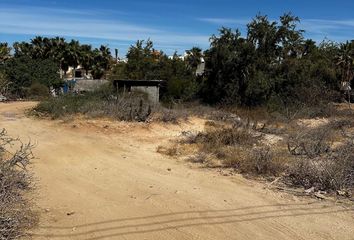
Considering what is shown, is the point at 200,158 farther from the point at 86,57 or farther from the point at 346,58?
the point at 86,57

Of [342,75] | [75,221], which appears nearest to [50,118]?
[75,221]

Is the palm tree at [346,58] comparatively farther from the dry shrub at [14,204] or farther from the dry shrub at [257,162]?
the dry shrub at [14,204]

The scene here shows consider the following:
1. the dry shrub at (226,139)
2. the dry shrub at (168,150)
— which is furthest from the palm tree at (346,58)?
the dry shrub at (168,150)

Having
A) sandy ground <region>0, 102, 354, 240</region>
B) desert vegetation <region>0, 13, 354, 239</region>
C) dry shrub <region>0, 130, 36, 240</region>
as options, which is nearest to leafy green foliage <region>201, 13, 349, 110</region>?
desert vegetation <region>0, 13, 354, 239</region>

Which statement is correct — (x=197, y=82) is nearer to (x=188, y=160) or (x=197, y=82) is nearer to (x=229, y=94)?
(x=229, y=94)

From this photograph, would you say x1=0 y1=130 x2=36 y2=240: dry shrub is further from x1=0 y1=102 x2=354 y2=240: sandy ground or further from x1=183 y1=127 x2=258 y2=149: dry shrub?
x1=183 y1=127 x2=258 y2=149: dry shrub

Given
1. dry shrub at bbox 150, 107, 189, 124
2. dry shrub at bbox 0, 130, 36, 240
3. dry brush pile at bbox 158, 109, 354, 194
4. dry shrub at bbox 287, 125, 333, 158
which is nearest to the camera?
dry shrub at bbox 0, 130, 36, 240

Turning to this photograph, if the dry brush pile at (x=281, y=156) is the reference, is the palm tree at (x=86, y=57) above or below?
above

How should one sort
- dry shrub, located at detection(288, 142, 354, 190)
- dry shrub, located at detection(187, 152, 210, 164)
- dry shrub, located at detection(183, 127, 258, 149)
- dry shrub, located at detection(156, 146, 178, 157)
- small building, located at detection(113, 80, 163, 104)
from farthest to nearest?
1. small building, located at detection(113, 80, 163, 104)
2. dry shrub, located at detection(183, 127, 258, 149)
3. dry shrub, located at detection(156, 146, 178, 157)
4. dry shrub, located at detection(187, 152, 210, 164)
5. dry shrub, located at detection(288, 142, 354, 190)

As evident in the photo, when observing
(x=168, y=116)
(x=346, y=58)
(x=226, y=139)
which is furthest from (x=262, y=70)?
(x=346, y=58)

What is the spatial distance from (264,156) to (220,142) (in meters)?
3.04

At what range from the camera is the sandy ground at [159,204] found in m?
6.60

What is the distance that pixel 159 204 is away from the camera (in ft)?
25.7

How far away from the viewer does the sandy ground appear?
6.60 meters
